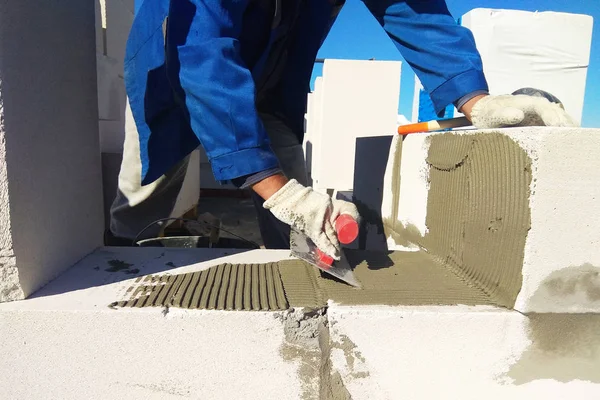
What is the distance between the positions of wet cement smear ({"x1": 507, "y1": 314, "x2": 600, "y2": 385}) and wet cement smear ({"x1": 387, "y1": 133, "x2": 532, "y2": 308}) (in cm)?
11

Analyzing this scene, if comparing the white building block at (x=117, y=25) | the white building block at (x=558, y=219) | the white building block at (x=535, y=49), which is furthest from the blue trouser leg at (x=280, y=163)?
the white building block at (x=535, y=49)

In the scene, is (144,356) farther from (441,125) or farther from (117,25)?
(117,25)

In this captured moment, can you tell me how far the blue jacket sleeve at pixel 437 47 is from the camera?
5.01 feet

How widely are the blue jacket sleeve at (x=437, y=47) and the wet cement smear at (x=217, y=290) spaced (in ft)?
3.18

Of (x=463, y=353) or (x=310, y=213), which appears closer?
(x=463, y=353)

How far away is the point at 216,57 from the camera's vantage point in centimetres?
112

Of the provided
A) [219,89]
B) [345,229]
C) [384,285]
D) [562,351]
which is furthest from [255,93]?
[562,351]

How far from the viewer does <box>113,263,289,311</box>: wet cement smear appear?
3.28 ft

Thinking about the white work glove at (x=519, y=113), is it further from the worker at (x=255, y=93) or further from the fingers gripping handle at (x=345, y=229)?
the fingers gripping handle at (x=345, y=229)

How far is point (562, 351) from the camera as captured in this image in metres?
1.04

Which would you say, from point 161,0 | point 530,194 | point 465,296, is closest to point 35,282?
point 161,0

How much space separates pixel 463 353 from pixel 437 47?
3.73 ft

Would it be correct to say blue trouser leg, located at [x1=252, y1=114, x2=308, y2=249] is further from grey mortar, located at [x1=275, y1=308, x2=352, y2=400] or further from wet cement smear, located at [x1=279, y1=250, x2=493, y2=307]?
grey mortar, located at [x1=275, y1=308, x2=352, y2=400]

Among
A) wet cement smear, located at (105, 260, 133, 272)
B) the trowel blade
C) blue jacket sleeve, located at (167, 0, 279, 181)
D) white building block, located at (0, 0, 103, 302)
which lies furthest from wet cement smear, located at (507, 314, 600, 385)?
white building block, located at (0, 0, 103, 302)
